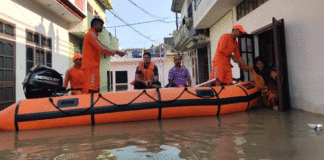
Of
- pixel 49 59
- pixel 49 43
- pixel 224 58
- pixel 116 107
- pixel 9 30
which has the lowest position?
pixel 116 107

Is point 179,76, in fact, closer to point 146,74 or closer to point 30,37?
point 146,74

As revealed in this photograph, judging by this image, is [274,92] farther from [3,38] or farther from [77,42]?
[77,42]

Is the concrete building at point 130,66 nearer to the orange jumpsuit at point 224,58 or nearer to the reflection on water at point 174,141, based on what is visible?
the orange jumpsuit at point 224,58

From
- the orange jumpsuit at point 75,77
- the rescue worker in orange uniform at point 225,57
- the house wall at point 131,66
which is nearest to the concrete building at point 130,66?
the house wall at point 131,66

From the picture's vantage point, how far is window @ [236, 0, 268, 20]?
590cm

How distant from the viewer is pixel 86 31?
31.3 feet

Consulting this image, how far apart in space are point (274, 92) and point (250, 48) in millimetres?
1769

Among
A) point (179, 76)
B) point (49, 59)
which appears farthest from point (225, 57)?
point (49, 59)

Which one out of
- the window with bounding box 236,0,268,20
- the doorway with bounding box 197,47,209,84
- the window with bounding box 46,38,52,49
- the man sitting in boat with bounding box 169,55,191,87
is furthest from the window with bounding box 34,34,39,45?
the doorway with bounding box 197,47,209,84

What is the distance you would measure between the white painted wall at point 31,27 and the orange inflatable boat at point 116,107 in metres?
2.91

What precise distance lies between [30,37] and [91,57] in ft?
12.8

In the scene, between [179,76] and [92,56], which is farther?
[179,76]

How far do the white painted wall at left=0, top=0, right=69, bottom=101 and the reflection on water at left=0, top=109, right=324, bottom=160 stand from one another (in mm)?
3175

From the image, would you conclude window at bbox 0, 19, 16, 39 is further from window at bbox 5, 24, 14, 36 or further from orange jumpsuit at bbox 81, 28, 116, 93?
orange jumpsuit at bbox 81, 28, 116, 93
